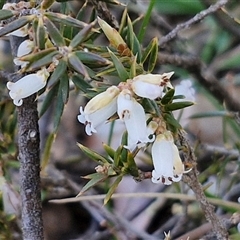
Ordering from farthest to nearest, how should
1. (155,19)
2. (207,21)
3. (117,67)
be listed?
(207,21)
(155,19)
(117,67)

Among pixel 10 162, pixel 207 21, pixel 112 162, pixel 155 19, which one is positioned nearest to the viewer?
pixel 112 162

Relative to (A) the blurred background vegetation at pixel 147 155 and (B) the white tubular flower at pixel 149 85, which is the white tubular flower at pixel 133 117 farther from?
(A) the blurred background vegetation at pixel 147 155

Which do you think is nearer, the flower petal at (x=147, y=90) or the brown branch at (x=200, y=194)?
the flower petal at (x=147, y=90)

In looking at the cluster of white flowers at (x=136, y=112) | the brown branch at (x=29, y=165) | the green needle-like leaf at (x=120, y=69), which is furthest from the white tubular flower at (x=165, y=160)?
the brown branch at (x=29, y=165)

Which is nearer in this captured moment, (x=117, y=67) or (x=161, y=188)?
(x=117, y=67)

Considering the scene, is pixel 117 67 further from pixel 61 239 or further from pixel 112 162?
pixel 61 239

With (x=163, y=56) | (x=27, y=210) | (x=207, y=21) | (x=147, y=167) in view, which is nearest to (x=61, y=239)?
(x=147, y=167)
